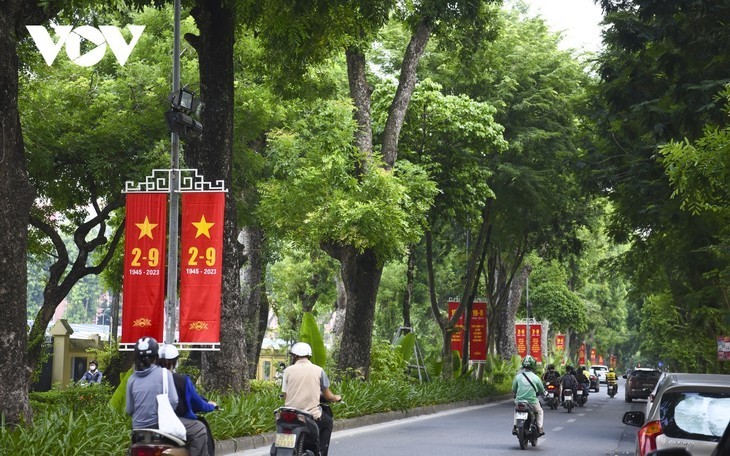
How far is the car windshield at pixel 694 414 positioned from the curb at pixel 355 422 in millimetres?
8112

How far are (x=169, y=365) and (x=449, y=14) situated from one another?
17752 mm

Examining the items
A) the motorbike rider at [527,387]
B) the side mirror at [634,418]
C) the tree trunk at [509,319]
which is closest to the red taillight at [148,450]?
the side mirror at [634,418]

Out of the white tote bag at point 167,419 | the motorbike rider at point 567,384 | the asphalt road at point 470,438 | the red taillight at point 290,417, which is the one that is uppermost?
the white tote bag at point 167,419

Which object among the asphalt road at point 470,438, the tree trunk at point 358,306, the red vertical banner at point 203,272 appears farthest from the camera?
the tree trunk at point 358,306

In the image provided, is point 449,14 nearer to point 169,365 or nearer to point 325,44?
point 325,44

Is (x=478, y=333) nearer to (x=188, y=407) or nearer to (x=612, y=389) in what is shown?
(x=612, y=389)

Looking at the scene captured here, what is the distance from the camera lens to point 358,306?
2814 centimetres

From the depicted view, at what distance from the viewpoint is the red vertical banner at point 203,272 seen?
54.6 feet

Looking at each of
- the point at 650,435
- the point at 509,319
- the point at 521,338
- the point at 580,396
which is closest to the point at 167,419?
the point at 650,435

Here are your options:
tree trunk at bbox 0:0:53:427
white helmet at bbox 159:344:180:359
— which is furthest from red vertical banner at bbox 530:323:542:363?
white helmet at bbox 159:344:180:359

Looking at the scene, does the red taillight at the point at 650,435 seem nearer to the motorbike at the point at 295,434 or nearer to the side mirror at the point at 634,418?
the side mirror at the point at 634,418

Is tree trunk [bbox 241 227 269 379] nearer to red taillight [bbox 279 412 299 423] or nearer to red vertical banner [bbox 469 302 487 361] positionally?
red vertical banner [bbox 469 302 487 361]

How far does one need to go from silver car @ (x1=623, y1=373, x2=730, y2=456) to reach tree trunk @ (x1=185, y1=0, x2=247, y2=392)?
10959 mm

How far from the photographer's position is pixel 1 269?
1279 centimetres
